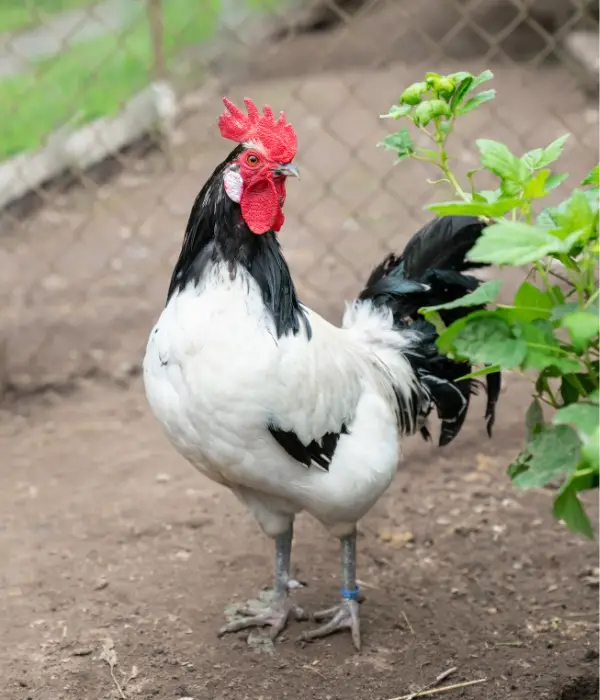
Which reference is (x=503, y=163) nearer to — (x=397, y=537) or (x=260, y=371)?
(x=260, y=371)

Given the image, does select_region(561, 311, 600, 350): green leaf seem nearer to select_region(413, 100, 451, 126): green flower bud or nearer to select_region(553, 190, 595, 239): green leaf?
select_region(553, 190, 595, 239): green leaf

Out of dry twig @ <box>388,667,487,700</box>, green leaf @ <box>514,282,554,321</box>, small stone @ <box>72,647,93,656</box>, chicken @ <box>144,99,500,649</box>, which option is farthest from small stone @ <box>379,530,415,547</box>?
green leaf @ <box>514,282,554,321</box>

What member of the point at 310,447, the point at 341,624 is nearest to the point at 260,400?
the point at 310,447

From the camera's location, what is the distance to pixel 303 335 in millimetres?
2217

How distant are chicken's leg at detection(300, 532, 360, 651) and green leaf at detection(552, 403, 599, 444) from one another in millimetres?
1252

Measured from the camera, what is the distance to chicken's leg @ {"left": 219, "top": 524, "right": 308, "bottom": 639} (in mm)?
2594

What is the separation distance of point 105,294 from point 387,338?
2.41 m

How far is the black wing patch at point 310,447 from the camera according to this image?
84.4 inches

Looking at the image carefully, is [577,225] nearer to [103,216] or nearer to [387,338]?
[387,338]

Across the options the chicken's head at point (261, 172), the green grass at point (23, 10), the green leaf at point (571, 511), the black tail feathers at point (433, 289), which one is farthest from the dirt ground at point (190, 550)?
the green grass at point (23, 10)

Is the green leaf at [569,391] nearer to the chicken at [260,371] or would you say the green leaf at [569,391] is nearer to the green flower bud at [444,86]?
the chicken at [260,371]

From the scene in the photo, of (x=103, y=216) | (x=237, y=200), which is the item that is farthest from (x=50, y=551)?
(x=103, y=216)

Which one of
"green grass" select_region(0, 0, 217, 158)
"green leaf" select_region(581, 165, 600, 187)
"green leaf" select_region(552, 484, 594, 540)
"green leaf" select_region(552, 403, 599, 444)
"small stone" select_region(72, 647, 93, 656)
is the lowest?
"small stone" select_region(72, 647, 93, 656)

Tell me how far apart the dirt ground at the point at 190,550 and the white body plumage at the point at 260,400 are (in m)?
0.42
